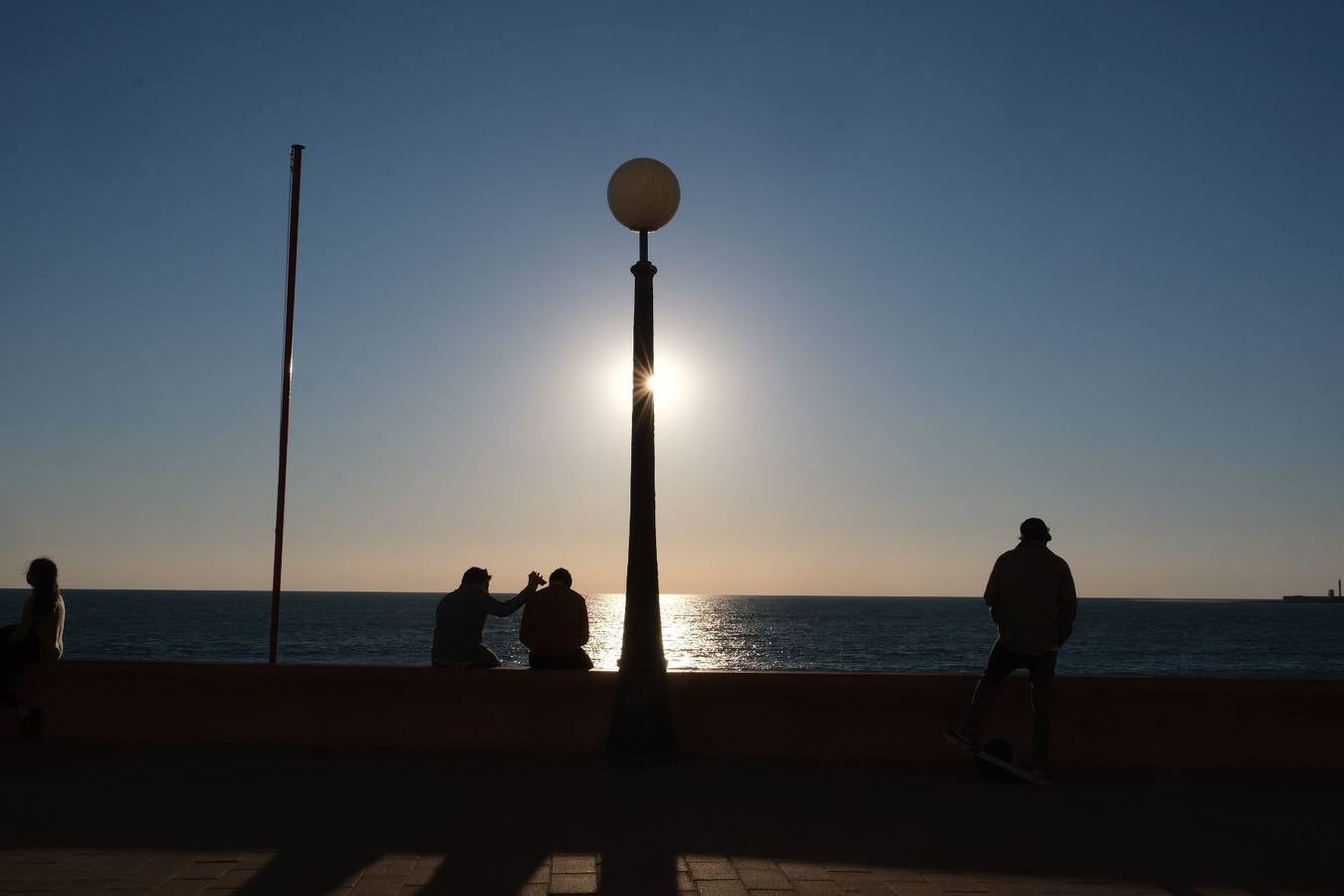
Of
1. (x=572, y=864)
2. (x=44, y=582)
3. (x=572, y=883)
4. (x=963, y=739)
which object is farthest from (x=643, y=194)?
(x=44, y=582)

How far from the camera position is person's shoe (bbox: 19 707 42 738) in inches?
317

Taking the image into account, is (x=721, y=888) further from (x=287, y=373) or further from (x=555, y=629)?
(x=287, y=373)

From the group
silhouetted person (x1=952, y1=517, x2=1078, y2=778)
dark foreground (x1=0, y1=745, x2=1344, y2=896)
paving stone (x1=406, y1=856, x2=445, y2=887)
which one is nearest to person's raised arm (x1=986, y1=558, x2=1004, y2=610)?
silhouetted person (x1=952, y1=517, x2=1078, y2=778)

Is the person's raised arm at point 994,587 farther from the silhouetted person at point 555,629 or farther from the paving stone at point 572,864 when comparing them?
the paving stone at point 572,864

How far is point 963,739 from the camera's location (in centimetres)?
752

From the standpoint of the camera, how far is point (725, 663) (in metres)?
75.1

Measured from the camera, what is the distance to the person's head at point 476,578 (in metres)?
9.40

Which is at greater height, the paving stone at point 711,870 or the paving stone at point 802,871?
the paving stone at point 711,870

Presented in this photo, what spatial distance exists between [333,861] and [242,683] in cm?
371

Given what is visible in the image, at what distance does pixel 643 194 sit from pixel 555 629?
3.43 m

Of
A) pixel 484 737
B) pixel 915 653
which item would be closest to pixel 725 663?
pixel 915 653

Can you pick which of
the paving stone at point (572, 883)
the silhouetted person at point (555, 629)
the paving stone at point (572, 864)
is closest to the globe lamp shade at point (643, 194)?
the silhouetted person at point (555, 629)

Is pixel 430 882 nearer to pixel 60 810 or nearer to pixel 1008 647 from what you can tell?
pixel 60 810

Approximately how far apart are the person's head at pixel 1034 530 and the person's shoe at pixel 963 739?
4.38 ft
